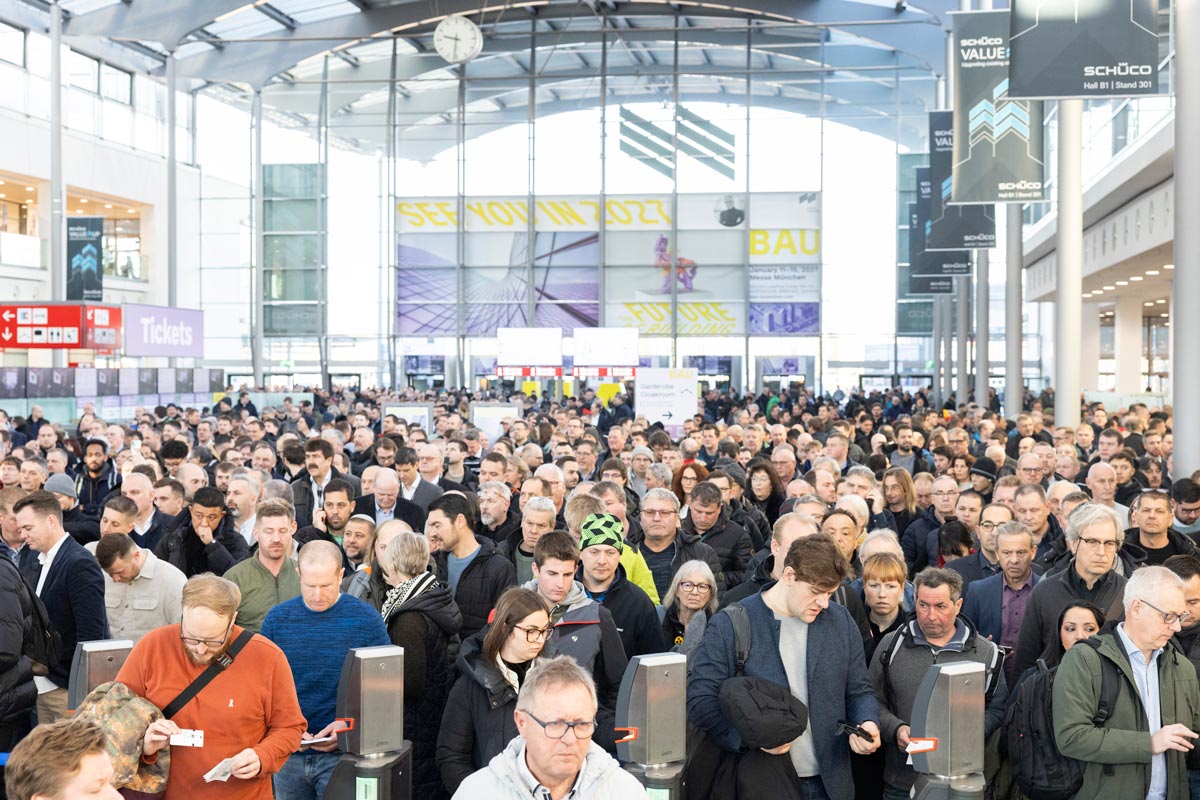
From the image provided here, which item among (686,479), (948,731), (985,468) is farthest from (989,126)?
(948,731)

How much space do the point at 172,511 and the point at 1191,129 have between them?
9.57 metres

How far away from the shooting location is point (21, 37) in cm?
3603

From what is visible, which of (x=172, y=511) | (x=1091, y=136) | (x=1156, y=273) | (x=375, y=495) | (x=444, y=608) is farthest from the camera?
(x=1156, y=273)

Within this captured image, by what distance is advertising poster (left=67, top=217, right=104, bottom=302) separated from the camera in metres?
30.0

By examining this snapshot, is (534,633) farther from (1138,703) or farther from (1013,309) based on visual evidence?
(1013,309)

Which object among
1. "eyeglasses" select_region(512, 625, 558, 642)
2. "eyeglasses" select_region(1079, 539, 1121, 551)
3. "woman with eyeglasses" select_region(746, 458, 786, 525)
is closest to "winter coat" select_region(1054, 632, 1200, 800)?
"eyeglasses" select_region(1079, 539, 1121, 551)

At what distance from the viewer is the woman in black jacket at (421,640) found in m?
5.66

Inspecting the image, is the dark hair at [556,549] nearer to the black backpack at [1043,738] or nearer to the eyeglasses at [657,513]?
the black backpack at [1043,738]

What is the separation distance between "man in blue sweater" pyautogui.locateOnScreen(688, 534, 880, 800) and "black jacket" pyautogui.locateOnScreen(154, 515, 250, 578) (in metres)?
4.03

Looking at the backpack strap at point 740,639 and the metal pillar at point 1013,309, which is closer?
the backpack strap at point 740,639

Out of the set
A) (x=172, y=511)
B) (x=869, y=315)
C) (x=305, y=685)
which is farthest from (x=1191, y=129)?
(x=869, y=315)

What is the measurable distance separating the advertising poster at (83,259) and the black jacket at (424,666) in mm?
26422

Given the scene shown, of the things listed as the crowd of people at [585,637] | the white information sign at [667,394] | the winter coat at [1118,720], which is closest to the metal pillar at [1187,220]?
the crowd of people at [585,637]

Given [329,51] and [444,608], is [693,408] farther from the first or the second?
[329,51]
